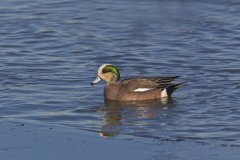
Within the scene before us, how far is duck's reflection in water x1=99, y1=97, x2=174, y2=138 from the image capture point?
11.9m

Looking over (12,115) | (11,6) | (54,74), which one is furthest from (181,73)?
(11,6)

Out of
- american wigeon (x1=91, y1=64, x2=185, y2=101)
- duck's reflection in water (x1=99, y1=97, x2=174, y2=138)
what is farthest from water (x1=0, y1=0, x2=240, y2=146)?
american wigeon (x1=91, y1=64, x2=185, y2=101)

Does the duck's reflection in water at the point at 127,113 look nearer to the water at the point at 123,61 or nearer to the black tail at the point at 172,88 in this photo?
the water at the point at 123,61

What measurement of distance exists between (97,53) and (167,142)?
5.95 m

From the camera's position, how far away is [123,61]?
16109 millimetres

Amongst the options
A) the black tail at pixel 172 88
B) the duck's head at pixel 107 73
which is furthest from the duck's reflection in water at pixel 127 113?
the duck's head at pixel 107 73

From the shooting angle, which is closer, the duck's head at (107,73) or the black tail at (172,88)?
the black tail at (172,88)

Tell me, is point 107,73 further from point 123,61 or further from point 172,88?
point 123,61

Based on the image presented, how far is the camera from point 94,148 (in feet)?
34.6

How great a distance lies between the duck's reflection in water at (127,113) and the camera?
11874mm

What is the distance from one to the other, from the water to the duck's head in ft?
0.82

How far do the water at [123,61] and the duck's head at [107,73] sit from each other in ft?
0.82

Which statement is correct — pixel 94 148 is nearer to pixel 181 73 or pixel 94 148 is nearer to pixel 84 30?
pixel 181 73

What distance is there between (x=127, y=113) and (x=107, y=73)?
1356 mm
